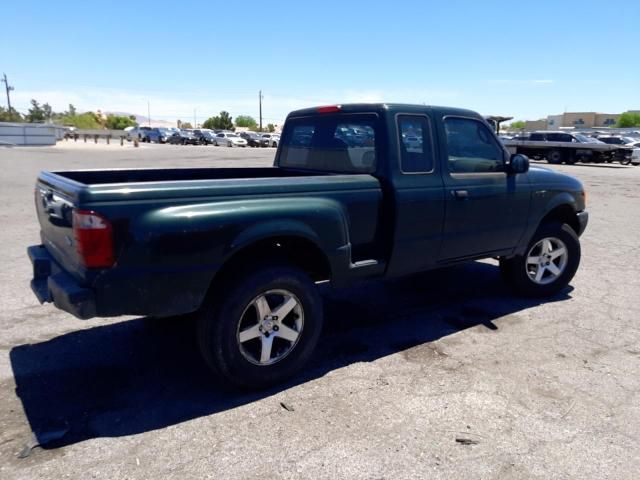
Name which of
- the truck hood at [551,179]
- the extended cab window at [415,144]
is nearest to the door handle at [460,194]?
the extended cab window at [415,144]

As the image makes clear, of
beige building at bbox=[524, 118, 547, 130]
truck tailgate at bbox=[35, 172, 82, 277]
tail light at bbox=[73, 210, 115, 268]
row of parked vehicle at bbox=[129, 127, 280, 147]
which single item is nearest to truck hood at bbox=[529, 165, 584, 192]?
tail light at bbox=[73, 210, 115, 268]

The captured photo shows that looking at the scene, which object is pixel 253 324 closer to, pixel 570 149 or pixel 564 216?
pixel 564 216

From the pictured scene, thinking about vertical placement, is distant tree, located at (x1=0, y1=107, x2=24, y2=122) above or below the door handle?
above

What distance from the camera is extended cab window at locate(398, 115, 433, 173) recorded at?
4262 mm

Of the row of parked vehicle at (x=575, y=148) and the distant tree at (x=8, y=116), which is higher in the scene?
the distant tree at (x=8, y=116)

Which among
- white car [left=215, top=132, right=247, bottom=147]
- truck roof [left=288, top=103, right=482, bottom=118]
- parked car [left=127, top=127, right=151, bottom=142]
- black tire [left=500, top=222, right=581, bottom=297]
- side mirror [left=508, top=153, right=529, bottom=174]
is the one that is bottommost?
black tire [left=500, top=222, right=581, bottom=297]

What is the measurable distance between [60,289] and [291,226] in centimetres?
144

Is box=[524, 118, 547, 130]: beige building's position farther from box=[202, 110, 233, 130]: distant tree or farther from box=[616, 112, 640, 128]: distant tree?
box=[202, 110, 233, 130]: distant tree

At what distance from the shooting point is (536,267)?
5617mm

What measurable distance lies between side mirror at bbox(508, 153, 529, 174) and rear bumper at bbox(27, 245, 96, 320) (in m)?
3.81

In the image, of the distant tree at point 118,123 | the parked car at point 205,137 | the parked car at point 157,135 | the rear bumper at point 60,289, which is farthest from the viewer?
the distant tree at point 118,123

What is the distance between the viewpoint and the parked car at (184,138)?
175 feet

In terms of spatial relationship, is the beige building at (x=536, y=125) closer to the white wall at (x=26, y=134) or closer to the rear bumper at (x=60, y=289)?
the white wall at (x=26, y=134)

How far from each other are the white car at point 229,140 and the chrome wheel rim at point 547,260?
4561 cm
